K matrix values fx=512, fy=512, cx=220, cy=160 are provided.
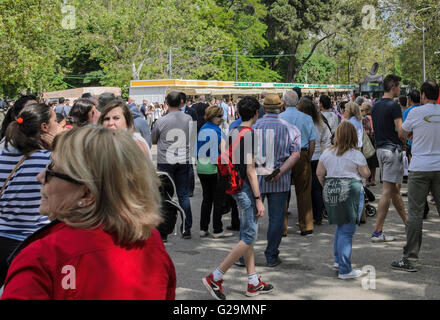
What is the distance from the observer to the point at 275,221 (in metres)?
5.57

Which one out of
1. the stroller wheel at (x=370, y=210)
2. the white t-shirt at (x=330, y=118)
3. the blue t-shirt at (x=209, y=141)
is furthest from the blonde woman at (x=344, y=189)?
the white t-shirt at (x=330, y=118)

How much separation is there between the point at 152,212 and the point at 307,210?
18.1ft

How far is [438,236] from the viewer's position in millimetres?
6625

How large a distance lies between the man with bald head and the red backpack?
6.87 ft

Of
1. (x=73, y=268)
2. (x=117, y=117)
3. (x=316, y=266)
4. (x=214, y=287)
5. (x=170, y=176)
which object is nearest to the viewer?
(x=73, y=268)

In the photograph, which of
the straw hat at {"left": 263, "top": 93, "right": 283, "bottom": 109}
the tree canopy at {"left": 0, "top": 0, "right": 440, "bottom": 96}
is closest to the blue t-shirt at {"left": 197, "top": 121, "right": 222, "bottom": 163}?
the straw hat at {"left": 263, "top": 93, "right": 283, "bottom": 109}

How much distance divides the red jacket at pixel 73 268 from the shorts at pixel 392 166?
17.3ft

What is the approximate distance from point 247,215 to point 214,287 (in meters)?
0.73

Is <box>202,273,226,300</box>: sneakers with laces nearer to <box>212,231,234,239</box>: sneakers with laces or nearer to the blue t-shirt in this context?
<box>212,231,234,239</box>: sneakers with laces

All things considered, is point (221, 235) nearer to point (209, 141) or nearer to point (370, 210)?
point (209, 141)

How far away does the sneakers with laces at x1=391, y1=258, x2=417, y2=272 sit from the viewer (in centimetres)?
532

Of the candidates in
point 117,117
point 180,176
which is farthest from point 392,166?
point 117,117

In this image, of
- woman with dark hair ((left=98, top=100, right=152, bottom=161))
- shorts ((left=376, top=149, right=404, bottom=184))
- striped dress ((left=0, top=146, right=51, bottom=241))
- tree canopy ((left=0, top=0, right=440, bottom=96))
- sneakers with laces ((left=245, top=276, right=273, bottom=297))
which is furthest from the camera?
tree canopy ((left=0, top=0, right=440, bottom=96))

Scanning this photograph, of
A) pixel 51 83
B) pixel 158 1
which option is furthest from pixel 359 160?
pixel 51 83
